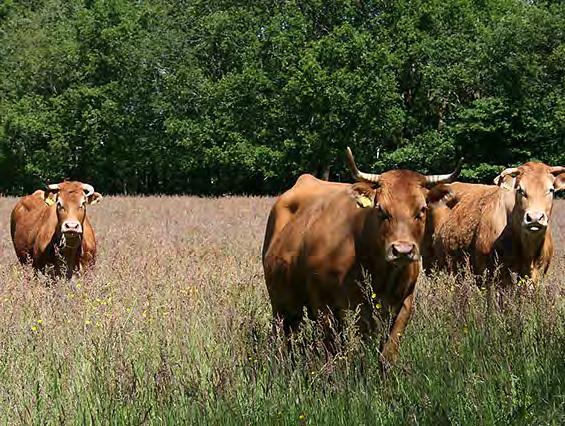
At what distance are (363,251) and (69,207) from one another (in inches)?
194

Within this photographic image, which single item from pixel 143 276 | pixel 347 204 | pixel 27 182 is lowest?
pixel 27 182

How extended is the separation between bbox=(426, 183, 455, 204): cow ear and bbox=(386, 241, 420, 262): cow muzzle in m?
0.63

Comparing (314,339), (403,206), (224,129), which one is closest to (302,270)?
(314,339)

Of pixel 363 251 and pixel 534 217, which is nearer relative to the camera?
pixel 363 251

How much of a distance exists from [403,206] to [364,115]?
33378 mm

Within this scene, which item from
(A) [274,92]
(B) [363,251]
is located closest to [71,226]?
(B) [363,251]

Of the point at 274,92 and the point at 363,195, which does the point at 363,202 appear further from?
the point at 274,92

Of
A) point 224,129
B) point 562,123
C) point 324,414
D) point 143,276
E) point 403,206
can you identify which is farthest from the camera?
point 224,129

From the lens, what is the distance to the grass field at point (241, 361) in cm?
428

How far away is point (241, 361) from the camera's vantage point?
16.7 feet

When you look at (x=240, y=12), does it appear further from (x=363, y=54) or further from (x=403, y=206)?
(x=403, y=206)

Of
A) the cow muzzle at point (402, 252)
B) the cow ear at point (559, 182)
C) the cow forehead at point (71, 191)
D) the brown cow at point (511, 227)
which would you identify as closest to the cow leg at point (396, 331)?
the cow muzzle at point (402, 252)

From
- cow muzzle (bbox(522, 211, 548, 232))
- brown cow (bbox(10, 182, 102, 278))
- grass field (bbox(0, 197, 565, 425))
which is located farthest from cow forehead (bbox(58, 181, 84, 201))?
cow muzzle (bbox(522, 211, 548, 232))

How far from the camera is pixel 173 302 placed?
7234 millimetres
